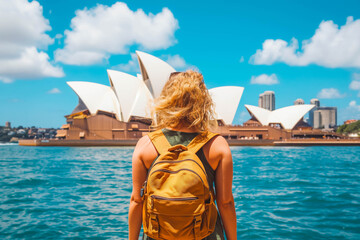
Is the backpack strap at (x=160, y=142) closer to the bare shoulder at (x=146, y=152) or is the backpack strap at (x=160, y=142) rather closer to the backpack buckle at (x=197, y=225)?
the bare shoulder at (x=146, y=152)

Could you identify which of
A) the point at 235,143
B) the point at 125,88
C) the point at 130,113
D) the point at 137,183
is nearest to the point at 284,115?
the point at 235,143

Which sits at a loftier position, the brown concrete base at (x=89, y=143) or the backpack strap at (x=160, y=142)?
the backpack strap at (x=160, y=142)

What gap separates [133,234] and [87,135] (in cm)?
4430

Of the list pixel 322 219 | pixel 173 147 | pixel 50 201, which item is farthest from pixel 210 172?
pixel 50 201

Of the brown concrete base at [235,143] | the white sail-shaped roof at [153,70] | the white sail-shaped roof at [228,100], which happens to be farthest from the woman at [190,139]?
the white sail-shaped roof at [228,100]

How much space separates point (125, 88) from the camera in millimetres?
41219

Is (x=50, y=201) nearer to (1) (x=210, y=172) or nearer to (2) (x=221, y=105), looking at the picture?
(1) (x=210, y=172)

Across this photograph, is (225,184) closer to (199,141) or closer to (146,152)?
(199,141)

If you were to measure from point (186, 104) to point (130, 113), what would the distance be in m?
42.3

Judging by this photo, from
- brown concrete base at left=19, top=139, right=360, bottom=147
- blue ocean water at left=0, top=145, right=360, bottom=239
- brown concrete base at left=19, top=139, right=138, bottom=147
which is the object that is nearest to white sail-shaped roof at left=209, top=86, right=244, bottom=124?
brown concrete base at left=19, top=139, right=360, bottom=147

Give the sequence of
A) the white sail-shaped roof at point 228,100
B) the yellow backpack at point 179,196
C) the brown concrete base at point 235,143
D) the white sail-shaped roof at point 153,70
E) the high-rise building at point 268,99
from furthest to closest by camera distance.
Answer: the high-rise building at point 268,99 < the white sail-shaped roof at point 228,100 < the brown concrete base at point 235,143 < the white sail-shaped roof at point 153,70 < the yellow backpack at point 179,196

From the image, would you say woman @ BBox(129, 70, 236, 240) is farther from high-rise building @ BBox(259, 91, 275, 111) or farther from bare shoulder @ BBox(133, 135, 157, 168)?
high-rise building @ BBox(259, 91, 275, 111)

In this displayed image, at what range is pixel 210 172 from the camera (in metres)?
1.38

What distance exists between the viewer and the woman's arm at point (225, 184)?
1324 millimetres
